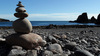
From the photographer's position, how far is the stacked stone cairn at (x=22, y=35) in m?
5.82

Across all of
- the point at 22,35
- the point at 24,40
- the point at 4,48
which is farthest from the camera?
the point at 4,48

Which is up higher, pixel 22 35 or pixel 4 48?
pixel 22 35

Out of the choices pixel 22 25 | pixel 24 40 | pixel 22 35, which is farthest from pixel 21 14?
pixel 24 40

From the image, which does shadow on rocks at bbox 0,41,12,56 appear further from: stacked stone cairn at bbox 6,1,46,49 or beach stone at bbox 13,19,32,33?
beach stone at bbox 13,19,32,33

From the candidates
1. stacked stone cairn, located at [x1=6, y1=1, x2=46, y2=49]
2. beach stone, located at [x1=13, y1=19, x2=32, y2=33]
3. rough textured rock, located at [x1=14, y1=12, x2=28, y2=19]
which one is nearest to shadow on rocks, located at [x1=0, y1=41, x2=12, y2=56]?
stacked stone cairn, located at [x1=6, y1=1, x2=46, y2=49]

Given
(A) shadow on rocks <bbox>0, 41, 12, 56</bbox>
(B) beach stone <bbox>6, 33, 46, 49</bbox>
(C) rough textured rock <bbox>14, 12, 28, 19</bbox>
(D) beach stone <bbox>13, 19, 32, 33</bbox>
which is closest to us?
(A) shadow on rocks <bbox>0, 41, 12, 56</bbox>

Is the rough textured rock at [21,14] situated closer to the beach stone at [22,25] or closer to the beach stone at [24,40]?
the beach stone at [22,25]

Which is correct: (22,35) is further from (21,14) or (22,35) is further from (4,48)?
(4,48)

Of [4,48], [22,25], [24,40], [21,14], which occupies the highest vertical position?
[21,14]

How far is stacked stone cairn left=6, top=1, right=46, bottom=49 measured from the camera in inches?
229

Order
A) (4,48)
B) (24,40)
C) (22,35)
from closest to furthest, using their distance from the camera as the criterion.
Answer: (24,40) < (22,35) < (4,48)

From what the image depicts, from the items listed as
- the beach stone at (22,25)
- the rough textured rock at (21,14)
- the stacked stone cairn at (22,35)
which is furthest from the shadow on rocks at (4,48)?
the rough textured rock at (21,14)

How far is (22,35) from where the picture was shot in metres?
6.01

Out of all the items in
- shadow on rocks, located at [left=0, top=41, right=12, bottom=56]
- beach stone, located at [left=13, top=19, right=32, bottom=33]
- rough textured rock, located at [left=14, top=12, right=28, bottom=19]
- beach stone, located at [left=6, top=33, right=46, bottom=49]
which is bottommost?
shadow on rocks, located at [left=0, top=41, right=12, bottom=56]
